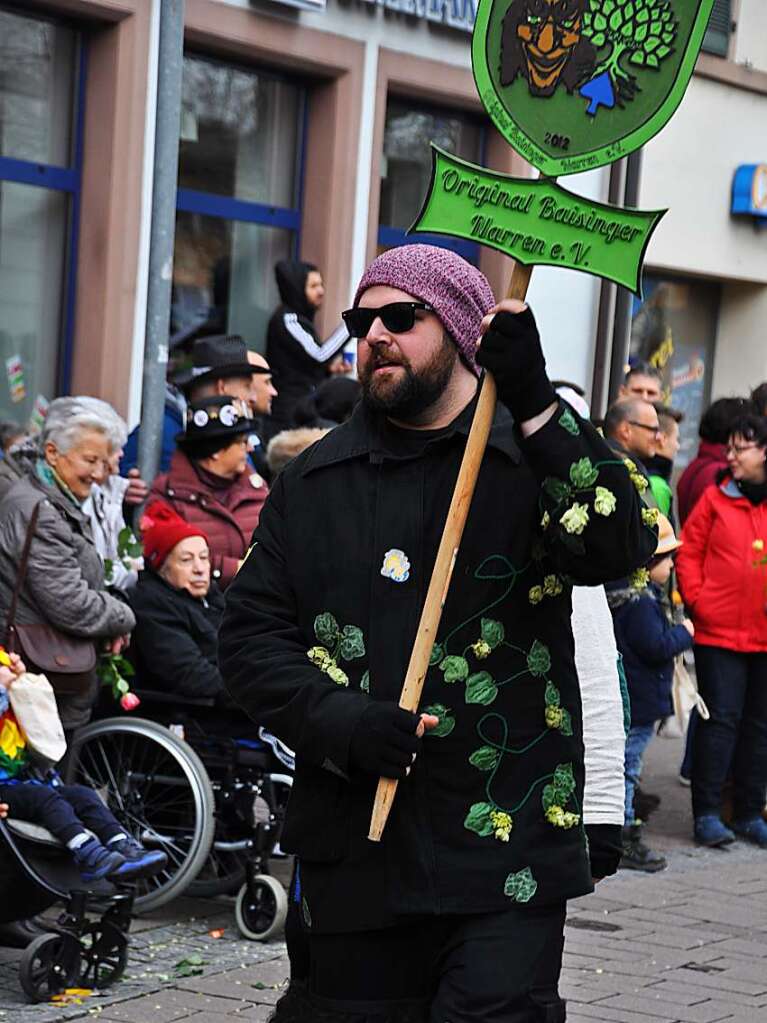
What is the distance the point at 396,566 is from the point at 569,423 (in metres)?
0.45

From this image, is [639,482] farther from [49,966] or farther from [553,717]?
[49,966]

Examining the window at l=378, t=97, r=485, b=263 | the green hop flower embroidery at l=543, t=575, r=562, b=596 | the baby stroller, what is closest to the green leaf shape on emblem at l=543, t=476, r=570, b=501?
the green hop flower embroidery at l=543, t=575, r=562, b=596

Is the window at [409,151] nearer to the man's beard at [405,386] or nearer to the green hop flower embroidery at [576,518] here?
the man's beard at [405,386]

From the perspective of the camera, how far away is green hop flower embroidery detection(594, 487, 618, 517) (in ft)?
11.9

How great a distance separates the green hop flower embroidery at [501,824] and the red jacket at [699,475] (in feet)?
23.6

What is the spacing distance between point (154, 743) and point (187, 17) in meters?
5.36

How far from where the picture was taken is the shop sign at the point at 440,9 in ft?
42.2

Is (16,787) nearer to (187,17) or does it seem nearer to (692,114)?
(187,17)

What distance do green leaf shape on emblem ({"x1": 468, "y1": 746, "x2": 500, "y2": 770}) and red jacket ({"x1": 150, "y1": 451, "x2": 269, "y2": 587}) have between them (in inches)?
A: 167

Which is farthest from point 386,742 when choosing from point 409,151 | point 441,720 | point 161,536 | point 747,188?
point 747,188

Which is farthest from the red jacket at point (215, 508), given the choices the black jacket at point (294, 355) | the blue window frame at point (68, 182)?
the blue window frame at point (68, 182)

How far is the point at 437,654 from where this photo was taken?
3.79 m

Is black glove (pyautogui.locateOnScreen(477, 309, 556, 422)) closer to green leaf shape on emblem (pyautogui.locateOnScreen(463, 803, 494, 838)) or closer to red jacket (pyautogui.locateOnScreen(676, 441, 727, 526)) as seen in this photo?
green leaf shape on emblem (pyautogui.locateOnScreen(463, 803, 494, 838))

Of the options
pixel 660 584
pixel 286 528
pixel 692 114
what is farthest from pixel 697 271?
pixel 286 528
